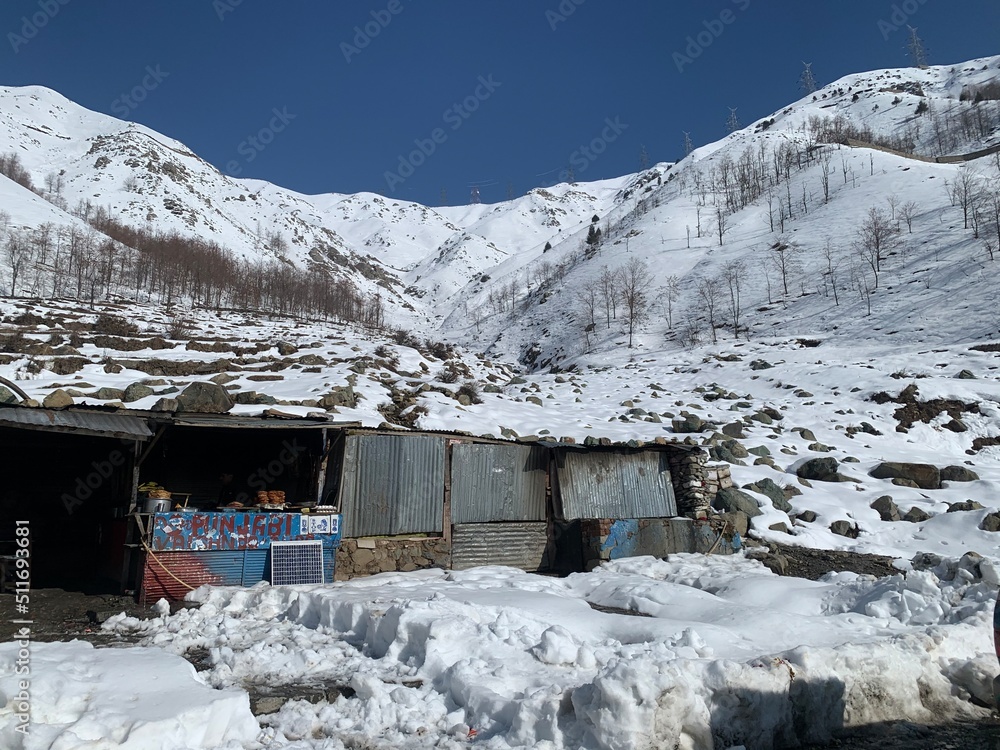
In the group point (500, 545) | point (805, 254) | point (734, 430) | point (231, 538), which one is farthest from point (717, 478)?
point (805, 254)

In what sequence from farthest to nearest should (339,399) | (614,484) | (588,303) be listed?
(588,303) < (339,399) < (614,484)

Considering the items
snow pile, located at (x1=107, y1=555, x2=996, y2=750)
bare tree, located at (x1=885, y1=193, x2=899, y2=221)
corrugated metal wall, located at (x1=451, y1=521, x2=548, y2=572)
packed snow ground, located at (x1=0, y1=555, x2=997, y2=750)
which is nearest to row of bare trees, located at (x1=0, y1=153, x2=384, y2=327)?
corrugated metal wall, located at (x1=451, y1=521, x2=548, y2=572)

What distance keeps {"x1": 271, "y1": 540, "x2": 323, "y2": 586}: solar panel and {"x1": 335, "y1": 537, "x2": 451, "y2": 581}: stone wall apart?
0.67 m

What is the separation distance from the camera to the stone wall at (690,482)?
13.3 metres

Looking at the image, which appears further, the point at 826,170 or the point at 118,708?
the point at 826,170

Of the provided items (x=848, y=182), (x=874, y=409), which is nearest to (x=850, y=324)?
(x=874, y=409)

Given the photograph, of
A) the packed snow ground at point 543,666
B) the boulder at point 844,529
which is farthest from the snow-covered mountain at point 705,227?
the packed snow ground at point 543,666

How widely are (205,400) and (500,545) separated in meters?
9.85

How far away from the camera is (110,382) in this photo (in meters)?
20.4

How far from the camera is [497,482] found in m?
12.2

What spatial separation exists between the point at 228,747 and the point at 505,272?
103 meters

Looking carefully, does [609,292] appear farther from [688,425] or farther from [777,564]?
[777,564]

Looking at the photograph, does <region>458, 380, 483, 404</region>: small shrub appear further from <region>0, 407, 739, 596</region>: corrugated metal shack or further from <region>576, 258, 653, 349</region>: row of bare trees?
<region>576, 258, 653, 349</region>: row of bare trees

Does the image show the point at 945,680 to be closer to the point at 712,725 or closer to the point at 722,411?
the point at 712,725
